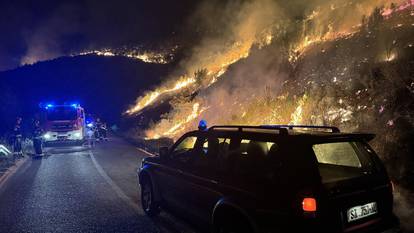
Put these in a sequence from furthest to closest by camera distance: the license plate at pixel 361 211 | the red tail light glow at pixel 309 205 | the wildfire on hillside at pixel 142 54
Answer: the wildfire on hillside at pixel 142 54, the license plate at pixel 361 211, the red tail light glow at pixel 309 205

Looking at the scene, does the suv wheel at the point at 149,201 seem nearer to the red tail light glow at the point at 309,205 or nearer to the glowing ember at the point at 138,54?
the red tail light glow at the point at 309,205

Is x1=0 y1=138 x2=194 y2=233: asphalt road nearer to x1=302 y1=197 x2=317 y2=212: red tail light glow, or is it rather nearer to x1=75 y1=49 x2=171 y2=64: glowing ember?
x1=302 y1=197 x2=317 y2=212: red tail light glow

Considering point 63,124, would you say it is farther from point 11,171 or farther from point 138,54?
point 138,54

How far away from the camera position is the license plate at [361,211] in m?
3.70

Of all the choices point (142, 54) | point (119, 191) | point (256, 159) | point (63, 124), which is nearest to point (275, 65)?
point (63, 124)

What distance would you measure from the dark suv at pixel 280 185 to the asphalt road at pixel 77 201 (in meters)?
1.35

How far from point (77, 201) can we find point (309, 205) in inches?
220

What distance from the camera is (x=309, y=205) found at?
351 centimetres

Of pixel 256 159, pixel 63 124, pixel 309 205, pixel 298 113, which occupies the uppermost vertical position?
pixel 63 124

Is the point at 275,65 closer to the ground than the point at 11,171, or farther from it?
farther from it

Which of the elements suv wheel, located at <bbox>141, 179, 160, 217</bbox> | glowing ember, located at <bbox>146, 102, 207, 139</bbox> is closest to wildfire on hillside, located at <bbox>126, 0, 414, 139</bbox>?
glowing ember, located at <bbox>146, 102, 207, 139</bbox>

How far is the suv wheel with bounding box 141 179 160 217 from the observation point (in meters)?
6.46

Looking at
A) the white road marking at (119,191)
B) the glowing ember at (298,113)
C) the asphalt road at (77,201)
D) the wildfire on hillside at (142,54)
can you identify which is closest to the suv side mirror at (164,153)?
the asphalt road at (77,201)

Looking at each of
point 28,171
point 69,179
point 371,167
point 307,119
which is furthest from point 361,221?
point 28,171
